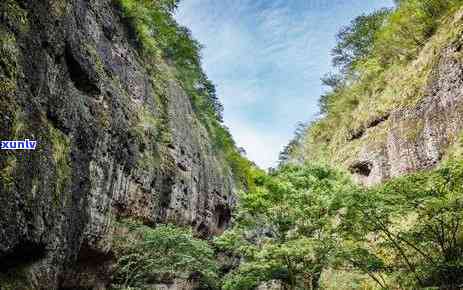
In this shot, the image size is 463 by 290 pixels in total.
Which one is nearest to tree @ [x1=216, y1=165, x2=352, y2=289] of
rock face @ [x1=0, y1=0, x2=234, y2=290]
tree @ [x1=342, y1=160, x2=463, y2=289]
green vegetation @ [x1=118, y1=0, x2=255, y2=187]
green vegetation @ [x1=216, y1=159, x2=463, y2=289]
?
green vegetation @ [x1=216, y1=159, x2=463, y2=289]

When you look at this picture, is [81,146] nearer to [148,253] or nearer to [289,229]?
[148,253]

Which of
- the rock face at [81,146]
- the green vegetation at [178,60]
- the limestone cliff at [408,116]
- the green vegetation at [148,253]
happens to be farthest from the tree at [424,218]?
the green vegetation at [178,60]

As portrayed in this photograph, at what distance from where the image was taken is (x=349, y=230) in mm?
12898

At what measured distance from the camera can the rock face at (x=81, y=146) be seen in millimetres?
8359

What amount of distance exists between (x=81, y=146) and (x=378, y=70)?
2003 centimetres

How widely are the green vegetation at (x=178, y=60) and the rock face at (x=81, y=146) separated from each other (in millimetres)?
900

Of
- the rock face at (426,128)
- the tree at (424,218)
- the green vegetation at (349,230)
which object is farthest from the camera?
the rock face at (426,128)

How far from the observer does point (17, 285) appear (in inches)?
328

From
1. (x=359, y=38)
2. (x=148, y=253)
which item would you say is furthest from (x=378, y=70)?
(x=148, y=253)

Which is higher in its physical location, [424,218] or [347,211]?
[347,211]

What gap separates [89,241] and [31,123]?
21.4ft

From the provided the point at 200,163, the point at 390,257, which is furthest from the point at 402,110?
the point at 200,163

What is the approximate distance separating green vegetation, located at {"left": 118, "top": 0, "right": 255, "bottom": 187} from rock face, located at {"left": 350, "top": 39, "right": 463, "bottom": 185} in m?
12.3

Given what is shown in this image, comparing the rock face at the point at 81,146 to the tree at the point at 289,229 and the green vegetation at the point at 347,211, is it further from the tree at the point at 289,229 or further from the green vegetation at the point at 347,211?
the tree at the point at 289,229
